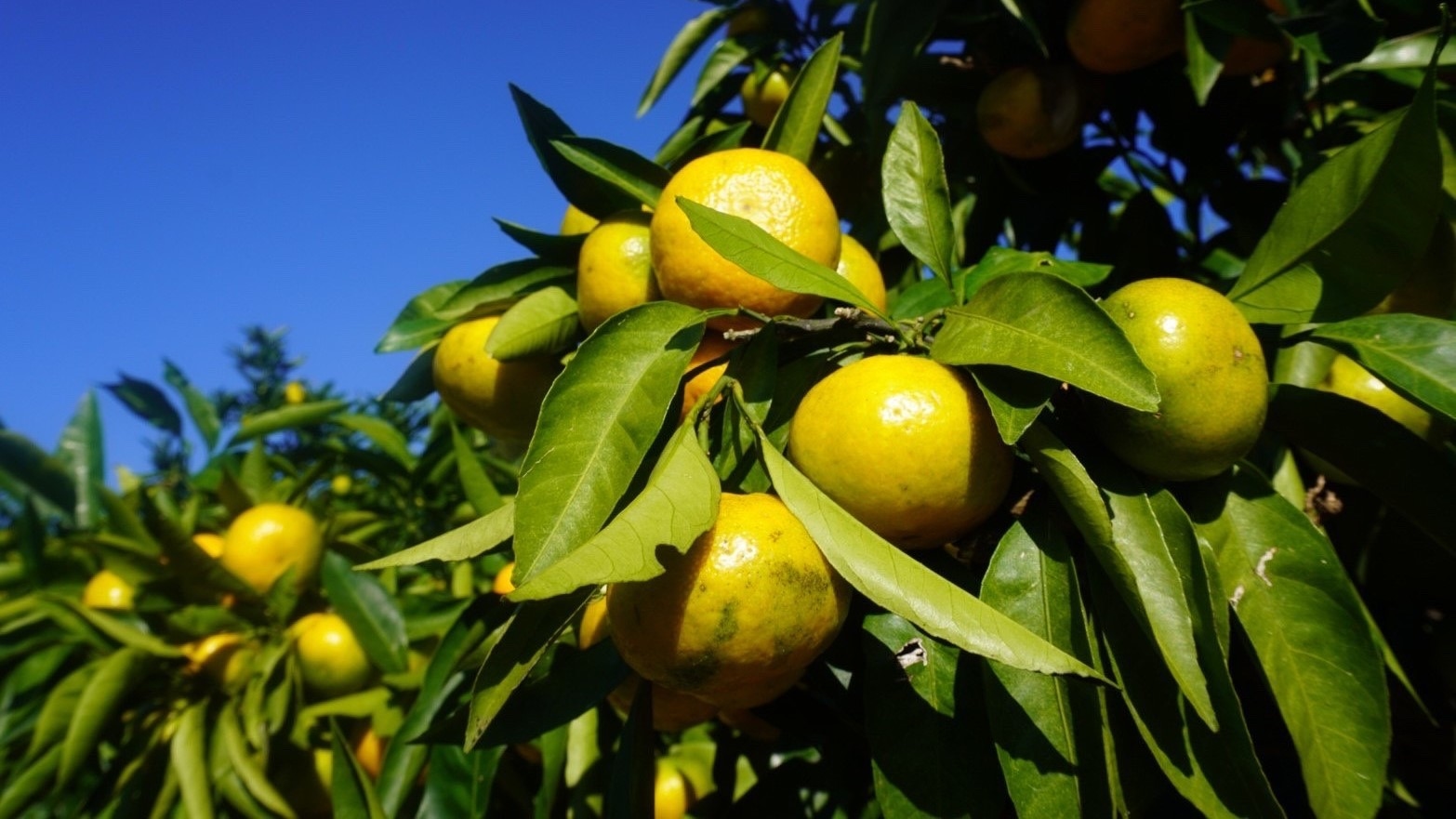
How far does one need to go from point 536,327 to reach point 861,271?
1.21ft

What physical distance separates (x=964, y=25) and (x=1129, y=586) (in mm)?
1079

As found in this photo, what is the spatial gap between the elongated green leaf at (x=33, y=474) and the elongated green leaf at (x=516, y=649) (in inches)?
41.8

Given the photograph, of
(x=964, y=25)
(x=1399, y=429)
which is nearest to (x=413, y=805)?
(x=1399, y=429)

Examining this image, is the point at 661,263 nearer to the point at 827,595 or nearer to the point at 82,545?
the point at 827,595

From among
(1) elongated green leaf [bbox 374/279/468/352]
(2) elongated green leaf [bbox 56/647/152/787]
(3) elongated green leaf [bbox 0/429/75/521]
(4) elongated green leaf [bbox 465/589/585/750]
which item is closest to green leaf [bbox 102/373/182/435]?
(3) elongated green leaf [bbox 0/429/75/521]

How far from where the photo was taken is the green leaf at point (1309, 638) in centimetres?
74

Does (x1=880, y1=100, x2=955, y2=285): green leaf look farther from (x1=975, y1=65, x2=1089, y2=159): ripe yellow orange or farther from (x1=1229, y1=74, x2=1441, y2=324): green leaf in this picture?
(x1=975, y1=65, x2=1089, y2=159): ripe yellow orange

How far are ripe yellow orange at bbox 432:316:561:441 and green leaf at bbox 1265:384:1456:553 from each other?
80 cm

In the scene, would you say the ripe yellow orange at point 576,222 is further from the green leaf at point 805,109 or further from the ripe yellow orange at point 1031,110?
the ripe yellow orange at point 1031,110

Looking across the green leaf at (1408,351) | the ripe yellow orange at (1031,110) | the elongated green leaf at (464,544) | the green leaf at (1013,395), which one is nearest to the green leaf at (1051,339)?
the green leaf at (1013,395)

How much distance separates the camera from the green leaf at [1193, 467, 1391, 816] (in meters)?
0.74

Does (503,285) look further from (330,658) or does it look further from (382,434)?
(382,434)

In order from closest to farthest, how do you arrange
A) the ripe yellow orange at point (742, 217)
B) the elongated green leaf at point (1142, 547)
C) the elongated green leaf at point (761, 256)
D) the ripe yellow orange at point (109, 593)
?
1. the elongated green leaf at point (1142, 547)
2. the elongated green leaf at point (761, 256)
3. the ripe yellow orange at point (742, 217)
4. the ripe yellow orange at point (109, 593)

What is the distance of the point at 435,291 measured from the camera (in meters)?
1.40
